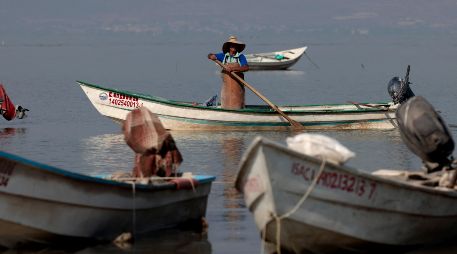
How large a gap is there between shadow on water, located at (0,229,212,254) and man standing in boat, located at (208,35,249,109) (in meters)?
12.1

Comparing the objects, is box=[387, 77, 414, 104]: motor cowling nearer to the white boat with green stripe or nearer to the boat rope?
the white boat with green stripe

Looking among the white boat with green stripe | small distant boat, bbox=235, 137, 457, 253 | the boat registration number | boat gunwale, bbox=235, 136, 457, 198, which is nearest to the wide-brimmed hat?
the white boat with green stripe

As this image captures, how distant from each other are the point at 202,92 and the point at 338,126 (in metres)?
25.9

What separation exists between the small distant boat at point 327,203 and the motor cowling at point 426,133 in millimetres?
719

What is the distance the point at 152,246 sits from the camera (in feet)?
51.2

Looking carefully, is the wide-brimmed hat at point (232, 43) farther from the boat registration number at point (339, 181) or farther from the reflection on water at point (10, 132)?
the boat registration number at point (339, 181)

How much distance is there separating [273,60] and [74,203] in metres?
62.4

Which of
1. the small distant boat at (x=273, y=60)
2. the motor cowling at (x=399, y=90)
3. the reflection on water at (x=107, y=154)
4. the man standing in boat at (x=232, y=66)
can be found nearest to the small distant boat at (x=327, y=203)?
the reflection on water at (x=107, y=154)

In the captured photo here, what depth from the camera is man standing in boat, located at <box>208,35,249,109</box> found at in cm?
2830

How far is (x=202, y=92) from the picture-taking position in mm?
55406

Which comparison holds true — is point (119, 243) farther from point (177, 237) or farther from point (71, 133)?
point (71, 133)

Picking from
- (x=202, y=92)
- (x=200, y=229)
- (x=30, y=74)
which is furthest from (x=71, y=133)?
(x=30, y=74)

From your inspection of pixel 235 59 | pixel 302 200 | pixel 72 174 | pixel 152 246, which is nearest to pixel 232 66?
pixel 235 59

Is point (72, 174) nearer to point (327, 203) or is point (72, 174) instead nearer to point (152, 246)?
point (152, 246)
